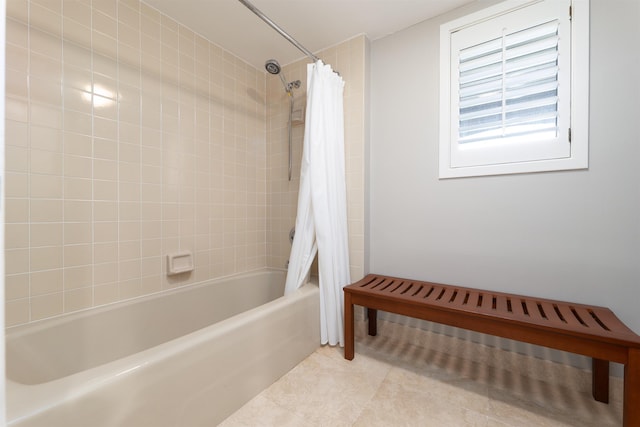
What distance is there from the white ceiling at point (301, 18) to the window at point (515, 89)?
27 cm

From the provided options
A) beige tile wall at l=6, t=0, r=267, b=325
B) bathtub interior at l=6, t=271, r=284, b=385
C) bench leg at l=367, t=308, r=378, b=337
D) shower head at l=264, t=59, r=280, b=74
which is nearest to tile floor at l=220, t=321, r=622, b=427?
bench leg at l=367, t=308, r=378, b=337

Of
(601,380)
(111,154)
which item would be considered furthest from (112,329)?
(601,380)

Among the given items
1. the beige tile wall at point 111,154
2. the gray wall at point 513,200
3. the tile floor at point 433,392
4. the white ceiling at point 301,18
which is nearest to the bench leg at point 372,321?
the tile floor at point 433,392

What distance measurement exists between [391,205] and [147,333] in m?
1.64

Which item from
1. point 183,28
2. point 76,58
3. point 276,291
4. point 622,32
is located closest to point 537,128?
point 622,32

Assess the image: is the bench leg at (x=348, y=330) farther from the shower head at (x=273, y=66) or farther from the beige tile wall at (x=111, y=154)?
the shower head at (x=273, y=66)

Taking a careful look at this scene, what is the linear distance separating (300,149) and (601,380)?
2.08m

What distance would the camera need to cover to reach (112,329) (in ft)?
4.22

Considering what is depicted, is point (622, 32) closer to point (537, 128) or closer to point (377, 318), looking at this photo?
point (537, 128)

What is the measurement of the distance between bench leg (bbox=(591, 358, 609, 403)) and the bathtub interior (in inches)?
77.5

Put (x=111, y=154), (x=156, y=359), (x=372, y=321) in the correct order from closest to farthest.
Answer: (x=156, y=359) < (x=111, y=154) < (x=372, y=321)

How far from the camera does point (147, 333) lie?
1414mm

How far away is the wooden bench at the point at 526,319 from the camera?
34.3 inches

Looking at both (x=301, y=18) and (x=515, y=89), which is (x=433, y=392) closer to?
(x=515, y=89)
